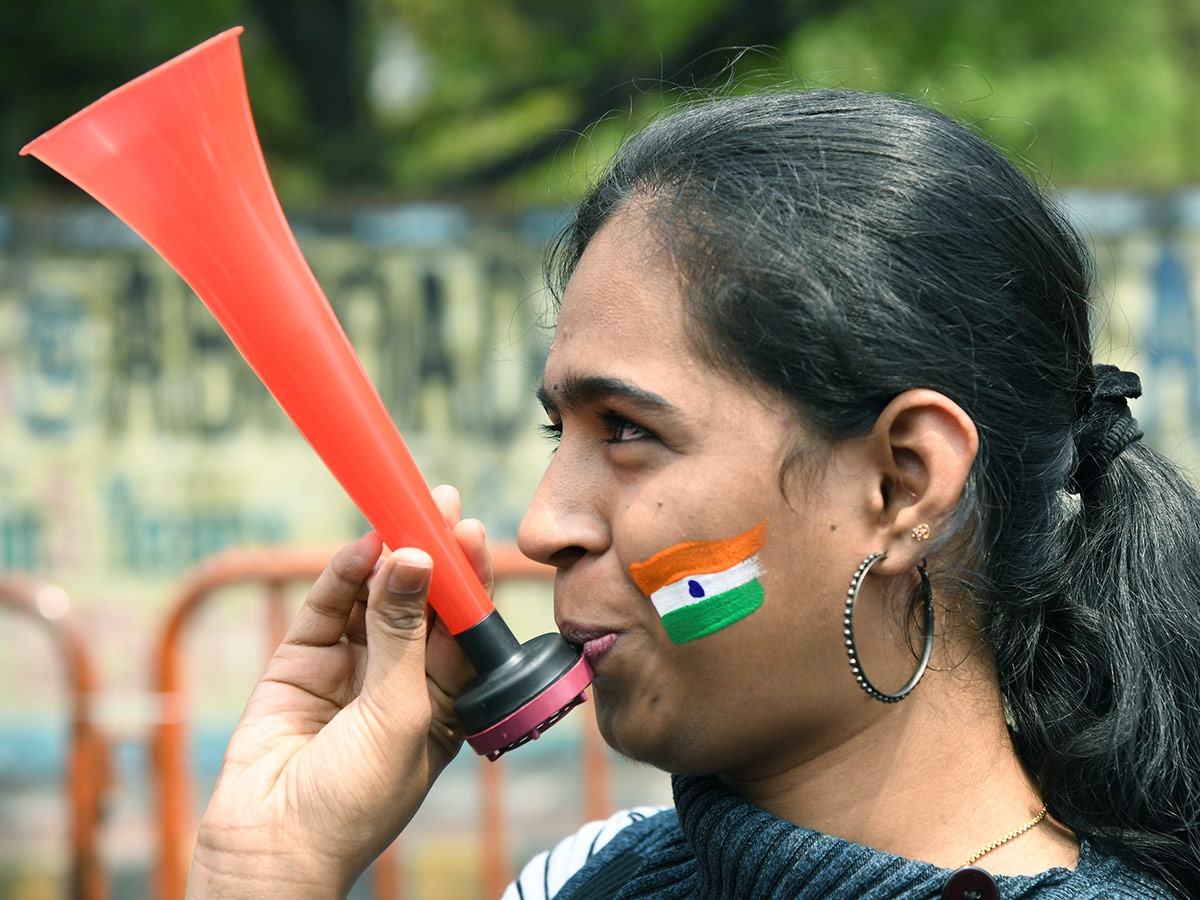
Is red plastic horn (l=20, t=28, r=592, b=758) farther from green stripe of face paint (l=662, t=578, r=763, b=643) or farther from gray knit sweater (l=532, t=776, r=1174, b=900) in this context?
gray knit sweater (l=532, t=776, r=1174, b=900)

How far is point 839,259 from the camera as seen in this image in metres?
1.58

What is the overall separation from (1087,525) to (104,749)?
383 centimetres

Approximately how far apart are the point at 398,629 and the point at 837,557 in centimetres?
59

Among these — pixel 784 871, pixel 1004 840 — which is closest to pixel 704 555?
pixel 784 871

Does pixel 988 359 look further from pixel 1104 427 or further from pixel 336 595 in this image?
pixel 336 595

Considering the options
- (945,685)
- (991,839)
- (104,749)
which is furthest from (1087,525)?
(104,749)

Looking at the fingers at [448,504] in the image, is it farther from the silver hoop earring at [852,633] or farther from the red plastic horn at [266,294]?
the silver hoop earring at [852,633]

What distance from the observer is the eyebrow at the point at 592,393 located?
158 centimetres

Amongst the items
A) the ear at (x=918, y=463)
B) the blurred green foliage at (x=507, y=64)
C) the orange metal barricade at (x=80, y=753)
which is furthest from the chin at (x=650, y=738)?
the blurred green foliage at (x=507, y=64)

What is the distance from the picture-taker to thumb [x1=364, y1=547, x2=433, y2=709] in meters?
1.65

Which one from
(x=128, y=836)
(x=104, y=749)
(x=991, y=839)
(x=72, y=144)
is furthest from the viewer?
(x=128, y=836)

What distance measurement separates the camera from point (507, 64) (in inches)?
347

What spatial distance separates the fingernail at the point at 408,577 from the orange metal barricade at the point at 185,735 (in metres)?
2.36

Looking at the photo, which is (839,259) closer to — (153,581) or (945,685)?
(945,685)
